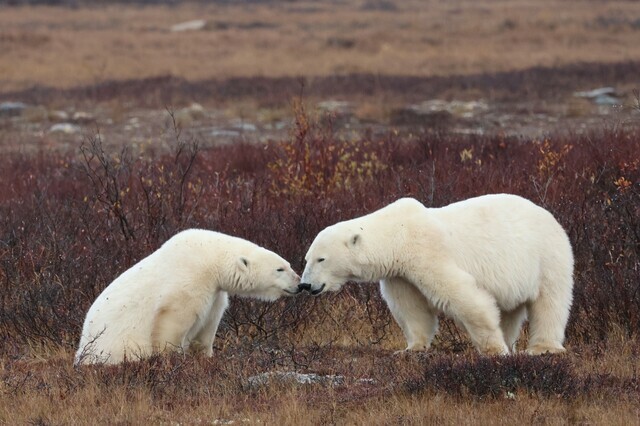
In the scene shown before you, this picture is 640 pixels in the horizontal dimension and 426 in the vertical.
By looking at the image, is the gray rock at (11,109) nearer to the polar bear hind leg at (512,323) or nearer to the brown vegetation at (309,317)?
the brown vegetation at (309,317)

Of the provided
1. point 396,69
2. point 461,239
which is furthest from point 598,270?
point 396,69

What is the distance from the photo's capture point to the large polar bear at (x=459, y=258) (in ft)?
20.3

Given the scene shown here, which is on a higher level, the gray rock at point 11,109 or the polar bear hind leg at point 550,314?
the polar bear hind leg at point 550,314

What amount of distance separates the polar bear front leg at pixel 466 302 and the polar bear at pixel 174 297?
3.32ft

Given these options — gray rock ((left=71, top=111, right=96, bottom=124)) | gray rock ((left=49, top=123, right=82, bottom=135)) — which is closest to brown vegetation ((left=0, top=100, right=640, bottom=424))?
gray rock ((left=49, top=123, right=82, bottom=135))

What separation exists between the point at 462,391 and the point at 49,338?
3228 millimetres

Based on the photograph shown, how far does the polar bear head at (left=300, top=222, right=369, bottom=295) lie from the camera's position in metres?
6.37

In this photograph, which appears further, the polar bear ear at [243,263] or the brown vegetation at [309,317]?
the polar bear ear at [243,263]

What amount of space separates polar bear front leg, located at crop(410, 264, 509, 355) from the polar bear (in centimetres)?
101

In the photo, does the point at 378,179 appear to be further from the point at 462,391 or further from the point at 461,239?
the point at 462,391

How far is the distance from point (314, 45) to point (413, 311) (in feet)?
97.8

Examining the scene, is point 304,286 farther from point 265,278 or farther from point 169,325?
point 169,325

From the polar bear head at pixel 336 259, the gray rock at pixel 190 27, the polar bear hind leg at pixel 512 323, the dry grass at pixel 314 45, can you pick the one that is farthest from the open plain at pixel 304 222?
the gray rock at pixel 190 27

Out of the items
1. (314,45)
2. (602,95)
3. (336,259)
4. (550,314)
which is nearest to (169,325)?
(336,259)
